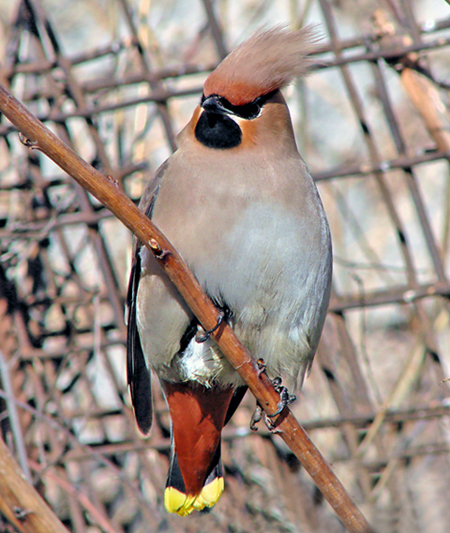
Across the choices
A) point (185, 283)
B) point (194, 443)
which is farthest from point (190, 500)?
point (185, 283)

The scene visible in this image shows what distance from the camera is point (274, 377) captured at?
2.50m

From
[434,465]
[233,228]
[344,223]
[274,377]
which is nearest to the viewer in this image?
[233,228]

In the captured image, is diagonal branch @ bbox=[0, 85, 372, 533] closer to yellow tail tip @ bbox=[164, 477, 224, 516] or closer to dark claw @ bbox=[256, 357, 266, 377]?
dark claw @ bbox=[256, 357, 266, 377]

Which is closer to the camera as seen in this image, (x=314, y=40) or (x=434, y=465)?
(x=314, y=40)

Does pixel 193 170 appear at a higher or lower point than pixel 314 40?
lower

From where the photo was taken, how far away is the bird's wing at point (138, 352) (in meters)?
2.51

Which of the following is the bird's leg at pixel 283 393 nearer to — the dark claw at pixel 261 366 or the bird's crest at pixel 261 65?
the dark claw at pixel 261 366

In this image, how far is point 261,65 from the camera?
2.21m

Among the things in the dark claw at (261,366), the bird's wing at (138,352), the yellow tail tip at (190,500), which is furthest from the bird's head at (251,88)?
the yellow tail tip at (190,500)

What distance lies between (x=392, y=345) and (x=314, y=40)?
10.6 feet

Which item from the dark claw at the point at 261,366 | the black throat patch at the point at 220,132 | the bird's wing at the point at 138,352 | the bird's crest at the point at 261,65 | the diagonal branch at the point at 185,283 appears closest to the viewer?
the diagonal branch at the point at 185,283

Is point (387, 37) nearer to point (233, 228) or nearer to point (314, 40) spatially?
point (314, 40)

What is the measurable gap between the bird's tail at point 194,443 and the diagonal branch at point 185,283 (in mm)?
566

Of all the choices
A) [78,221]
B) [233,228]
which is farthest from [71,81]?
[233,228]
